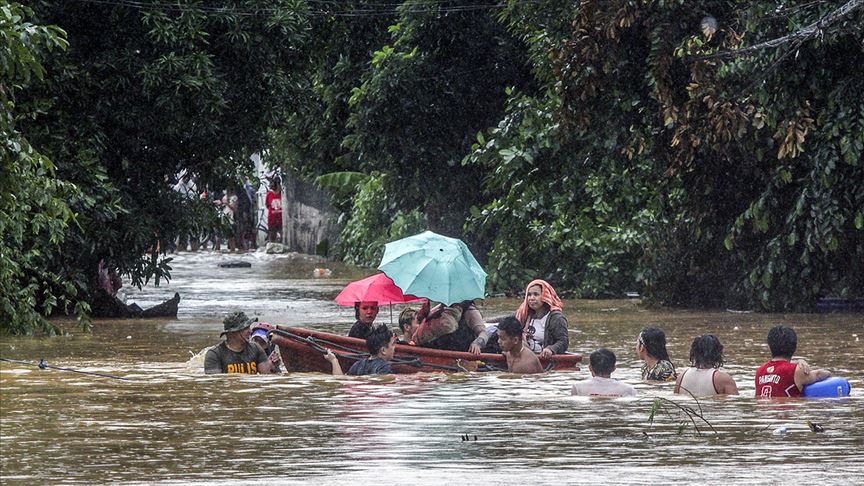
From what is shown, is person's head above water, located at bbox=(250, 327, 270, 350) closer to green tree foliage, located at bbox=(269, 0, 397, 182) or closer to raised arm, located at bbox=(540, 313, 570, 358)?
raised arm, located at bbox=(540, 313, 570, 358)

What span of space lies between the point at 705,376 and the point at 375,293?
14.9 ft

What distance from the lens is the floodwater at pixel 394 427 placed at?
9922 millimetres

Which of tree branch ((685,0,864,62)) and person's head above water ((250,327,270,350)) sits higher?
tree branch ((685,0,864,62))

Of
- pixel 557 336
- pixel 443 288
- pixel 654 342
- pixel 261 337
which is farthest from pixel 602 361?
pixel 261 337

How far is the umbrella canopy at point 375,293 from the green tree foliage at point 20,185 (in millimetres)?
2839

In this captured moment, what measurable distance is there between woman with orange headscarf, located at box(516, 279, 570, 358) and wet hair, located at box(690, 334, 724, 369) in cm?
274

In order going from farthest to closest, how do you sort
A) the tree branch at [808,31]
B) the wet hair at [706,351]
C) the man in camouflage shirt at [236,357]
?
the tree branch at [808,31] → the man in camouflage shirt at [236,357] → the wet hair at [706,351]

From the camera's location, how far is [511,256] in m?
28.3

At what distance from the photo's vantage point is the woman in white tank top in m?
13.4

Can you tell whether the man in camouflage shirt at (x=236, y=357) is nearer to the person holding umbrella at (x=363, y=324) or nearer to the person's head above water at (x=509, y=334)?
the person holding umbrella at (x=363, y=324)

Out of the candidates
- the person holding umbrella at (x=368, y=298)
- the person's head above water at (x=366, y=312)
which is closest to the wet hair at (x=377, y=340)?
the person holding umbrella at (x=368, y=298)

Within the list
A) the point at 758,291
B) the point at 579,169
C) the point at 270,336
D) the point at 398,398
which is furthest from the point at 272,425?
the point at 579,169

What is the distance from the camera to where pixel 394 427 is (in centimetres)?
1209

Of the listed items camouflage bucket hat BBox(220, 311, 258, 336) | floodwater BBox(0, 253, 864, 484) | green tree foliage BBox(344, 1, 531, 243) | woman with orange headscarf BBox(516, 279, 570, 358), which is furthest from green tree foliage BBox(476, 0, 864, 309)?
camouflage bucket hat BBox(220, 311, 258, 336)
